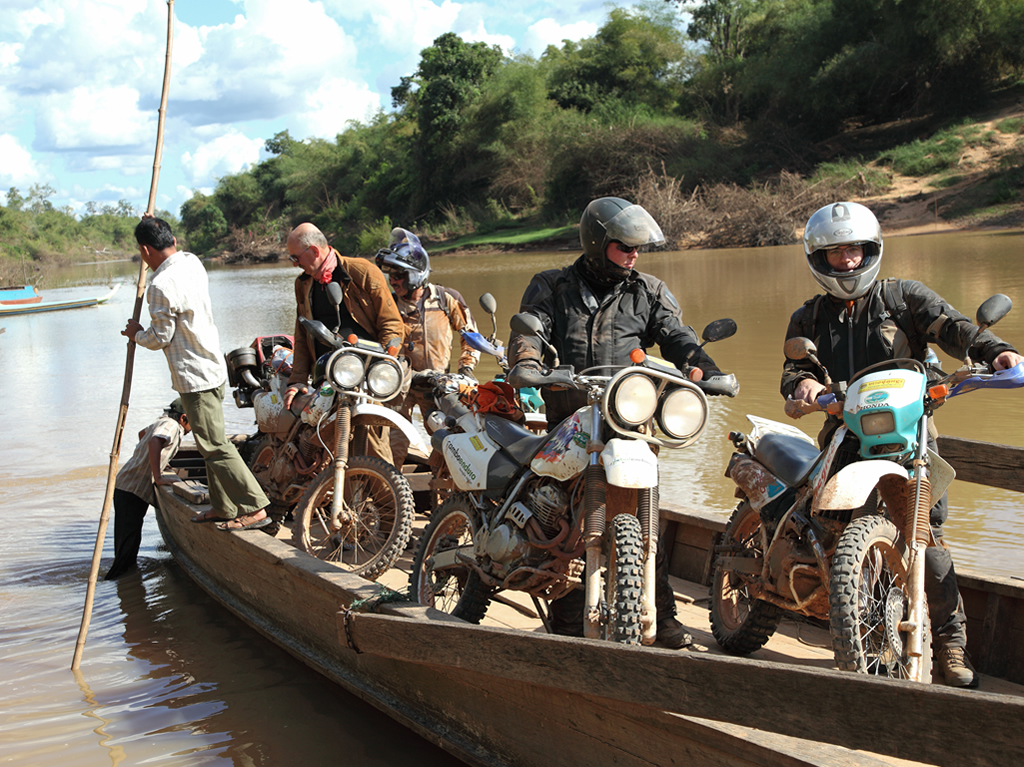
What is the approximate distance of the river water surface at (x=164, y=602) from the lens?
4375 mm

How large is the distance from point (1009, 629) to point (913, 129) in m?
35.6

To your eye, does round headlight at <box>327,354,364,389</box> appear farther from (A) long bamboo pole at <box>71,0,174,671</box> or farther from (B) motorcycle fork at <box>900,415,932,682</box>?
(B) motorcycle fork at <box>900,415,932,682</box>

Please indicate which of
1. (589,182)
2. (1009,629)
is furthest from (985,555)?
(589,182)

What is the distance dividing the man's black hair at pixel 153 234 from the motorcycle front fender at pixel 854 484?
3.71 meters

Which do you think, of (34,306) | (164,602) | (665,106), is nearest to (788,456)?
(164,602)

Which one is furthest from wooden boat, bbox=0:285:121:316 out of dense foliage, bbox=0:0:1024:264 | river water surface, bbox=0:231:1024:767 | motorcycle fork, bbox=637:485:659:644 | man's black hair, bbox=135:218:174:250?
A: motorcycle fork, bbox=637:485:659:644

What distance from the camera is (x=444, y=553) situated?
4070mm

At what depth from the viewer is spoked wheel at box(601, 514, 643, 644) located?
311cm

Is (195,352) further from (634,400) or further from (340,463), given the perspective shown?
(634,400)

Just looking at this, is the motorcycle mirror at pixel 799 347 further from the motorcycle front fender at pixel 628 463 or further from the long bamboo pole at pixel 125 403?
the long bamboo pole at pixel 125 403

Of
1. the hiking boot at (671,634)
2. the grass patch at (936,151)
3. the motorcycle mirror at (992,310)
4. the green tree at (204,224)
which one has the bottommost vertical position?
the hiking boot at (671,634)

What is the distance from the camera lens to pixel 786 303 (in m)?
16.1

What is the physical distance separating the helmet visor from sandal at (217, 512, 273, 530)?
278 cm

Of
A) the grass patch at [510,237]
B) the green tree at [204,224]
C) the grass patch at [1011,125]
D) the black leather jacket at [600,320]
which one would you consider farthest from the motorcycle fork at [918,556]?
the green tree at [204,224]
